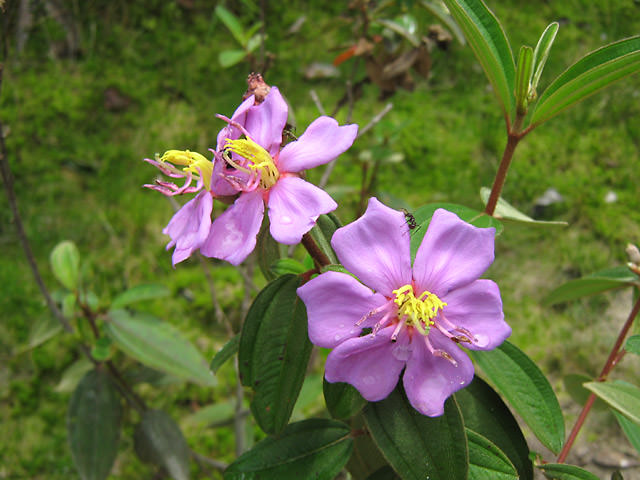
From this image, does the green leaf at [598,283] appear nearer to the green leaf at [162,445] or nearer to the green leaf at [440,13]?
the green leaf at [440,13]

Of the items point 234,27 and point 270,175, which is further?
point 234,27

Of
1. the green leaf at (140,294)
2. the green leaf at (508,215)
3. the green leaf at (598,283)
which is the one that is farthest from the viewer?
the green leaf at (140,294)

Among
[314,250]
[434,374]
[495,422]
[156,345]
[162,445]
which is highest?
[314,250]

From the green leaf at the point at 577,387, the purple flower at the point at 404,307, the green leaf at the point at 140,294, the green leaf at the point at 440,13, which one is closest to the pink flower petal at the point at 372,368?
the purple flower at the point at 404,307

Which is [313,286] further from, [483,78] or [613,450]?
[483,78]

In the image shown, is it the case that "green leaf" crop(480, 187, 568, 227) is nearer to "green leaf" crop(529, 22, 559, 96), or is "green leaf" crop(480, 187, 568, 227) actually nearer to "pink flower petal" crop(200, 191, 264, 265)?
"green leaf" crop(529, 22, 559, 96)

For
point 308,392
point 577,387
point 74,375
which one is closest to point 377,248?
point 577,387

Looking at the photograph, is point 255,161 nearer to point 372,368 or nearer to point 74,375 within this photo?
point 372,368
